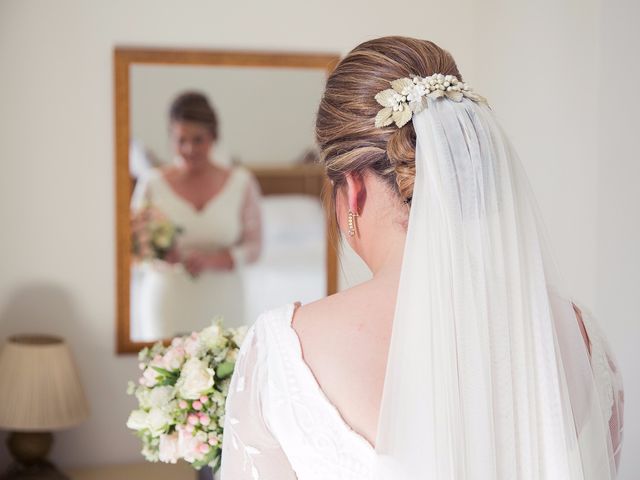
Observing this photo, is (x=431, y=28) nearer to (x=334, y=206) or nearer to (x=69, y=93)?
(x=69, y=93)

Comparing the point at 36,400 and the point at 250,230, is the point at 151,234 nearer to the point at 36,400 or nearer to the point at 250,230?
the point at 250,230

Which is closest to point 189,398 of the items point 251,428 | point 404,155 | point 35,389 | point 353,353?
point 251,428

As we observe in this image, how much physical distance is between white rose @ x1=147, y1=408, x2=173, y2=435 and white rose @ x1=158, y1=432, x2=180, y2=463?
0.02 metres

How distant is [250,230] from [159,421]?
1.64 metres

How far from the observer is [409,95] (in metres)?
1.20

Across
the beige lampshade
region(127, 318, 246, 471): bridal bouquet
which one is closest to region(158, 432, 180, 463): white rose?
region(127, 318, 246, 471): bridal bouquet

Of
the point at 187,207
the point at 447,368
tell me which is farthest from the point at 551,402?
the point at 187,207

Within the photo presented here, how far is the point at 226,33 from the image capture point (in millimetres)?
3270

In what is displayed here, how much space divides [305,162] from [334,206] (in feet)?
7.01

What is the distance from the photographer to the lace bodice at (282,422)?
1.19 m

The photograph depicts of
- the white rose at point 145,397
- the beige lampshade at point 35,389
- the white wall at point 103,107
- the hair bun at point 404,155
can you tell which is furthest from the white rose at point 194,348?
the white wall at point 103,107

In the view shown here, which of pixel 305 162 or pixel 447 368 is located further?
pixel 305 162

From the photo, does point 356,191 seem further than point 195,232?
No

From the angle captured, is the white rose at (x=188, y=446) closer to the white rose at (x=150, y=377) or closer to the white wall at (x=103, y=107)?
the white rose at (x=150, y=377)
